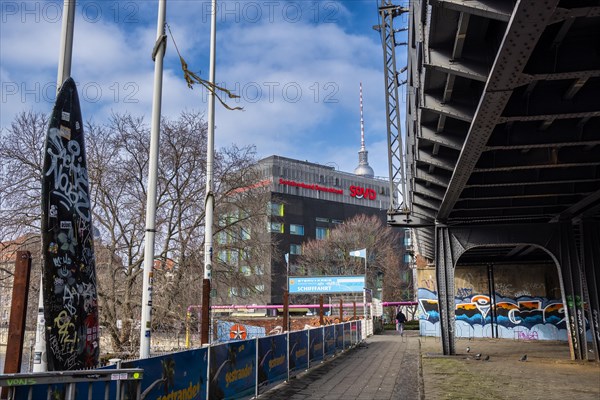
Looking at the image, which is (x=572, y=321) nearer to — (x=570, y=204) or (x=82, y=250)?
(x=570, y=204)

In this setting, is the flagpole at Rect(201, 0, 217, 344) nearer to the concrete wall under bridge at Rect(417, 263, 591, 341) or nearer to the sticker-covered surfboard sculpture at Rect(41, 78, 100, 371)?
the sticker-covered surfboard sculpture at Rect(41, 78, 100, 371)

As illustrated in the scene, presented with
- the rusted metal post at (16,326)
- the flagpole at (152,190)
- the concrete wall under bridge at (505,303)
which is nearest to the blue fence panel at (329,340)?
the flagpole at (152,190)

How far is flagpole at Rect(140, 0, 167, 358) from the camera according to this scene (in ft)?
29.7

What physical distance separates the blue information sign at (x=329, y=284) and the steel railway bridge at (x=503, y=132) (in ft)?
50.7

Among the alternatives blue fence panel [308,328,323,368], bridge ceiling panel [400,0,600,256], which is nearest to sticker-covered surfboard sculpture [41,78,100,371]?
bridge ceiling panel [400,0,600,256]

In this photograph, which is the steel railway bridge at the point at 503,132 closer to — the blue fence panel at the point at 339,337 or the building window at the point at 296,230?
the blue fence panel at the point at 339,337

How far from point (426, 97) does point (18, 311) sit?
8518 millimetres

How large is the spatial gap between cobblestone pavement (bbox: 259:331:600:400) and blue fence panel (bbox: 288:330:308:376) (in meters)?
0.30

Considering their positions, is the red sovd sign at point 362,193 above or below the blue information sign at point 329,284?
above

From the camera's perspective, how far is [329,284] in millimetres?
43125

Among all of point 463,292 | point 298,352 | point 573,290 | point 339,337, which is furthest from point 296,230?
point 298,352

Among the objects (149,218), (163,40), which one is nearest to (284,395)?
(149,218)

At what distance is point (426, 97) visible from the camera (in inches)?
428

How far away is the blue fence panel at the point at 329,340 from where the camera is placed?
20.4 m
